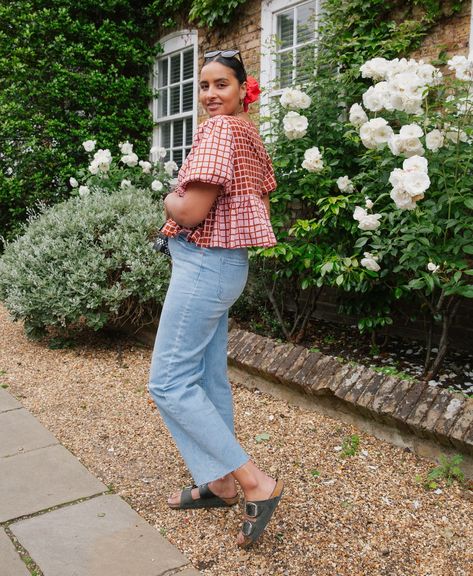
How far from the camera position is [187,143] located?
826 centimetres

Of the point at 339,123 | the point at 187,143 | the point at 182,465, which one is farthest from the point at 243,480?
the point at 187,143

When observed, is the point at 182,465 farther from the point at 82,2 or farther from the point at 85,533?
the point at 82,2

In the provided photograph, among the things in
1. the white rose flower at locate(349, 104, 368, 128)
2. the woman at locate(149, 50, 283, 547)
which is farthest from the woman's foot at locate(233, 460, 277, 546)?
the white rose flower at locate(349, 104, 368, 128)

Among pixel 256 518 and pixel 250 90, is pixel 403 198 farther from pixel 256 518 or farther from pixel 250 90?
pixel 256 518

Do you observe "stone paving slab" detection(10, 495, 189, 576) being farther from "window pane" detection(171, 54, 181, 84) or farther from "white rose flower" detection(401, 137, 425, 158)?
"window pane" detection(171, 54, 181, 84)

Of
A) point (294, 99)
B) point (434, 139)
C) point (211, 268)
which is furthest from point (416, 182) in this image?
point (294, 99)

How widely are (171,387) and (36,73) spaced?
7067 mm

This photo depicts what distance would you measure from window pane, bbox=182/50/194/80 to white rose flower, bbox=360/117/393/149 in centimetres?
548

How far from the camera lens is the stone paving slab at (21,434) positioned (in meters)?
3.08

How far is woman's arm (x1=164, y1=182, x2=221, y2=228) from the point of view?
6.46ft

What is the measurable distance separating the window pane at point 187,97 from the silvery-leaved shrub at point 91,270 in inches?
146

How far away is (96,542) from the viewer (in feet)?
7.20

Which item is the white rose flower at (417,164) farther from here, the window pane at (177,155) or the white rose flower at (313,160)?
the window pane at (177,155)

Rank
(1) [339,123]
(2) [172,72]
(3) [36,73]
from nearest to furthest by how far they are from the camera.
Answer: (1) [339,123], (3) [36,73], (2) [172,72]
